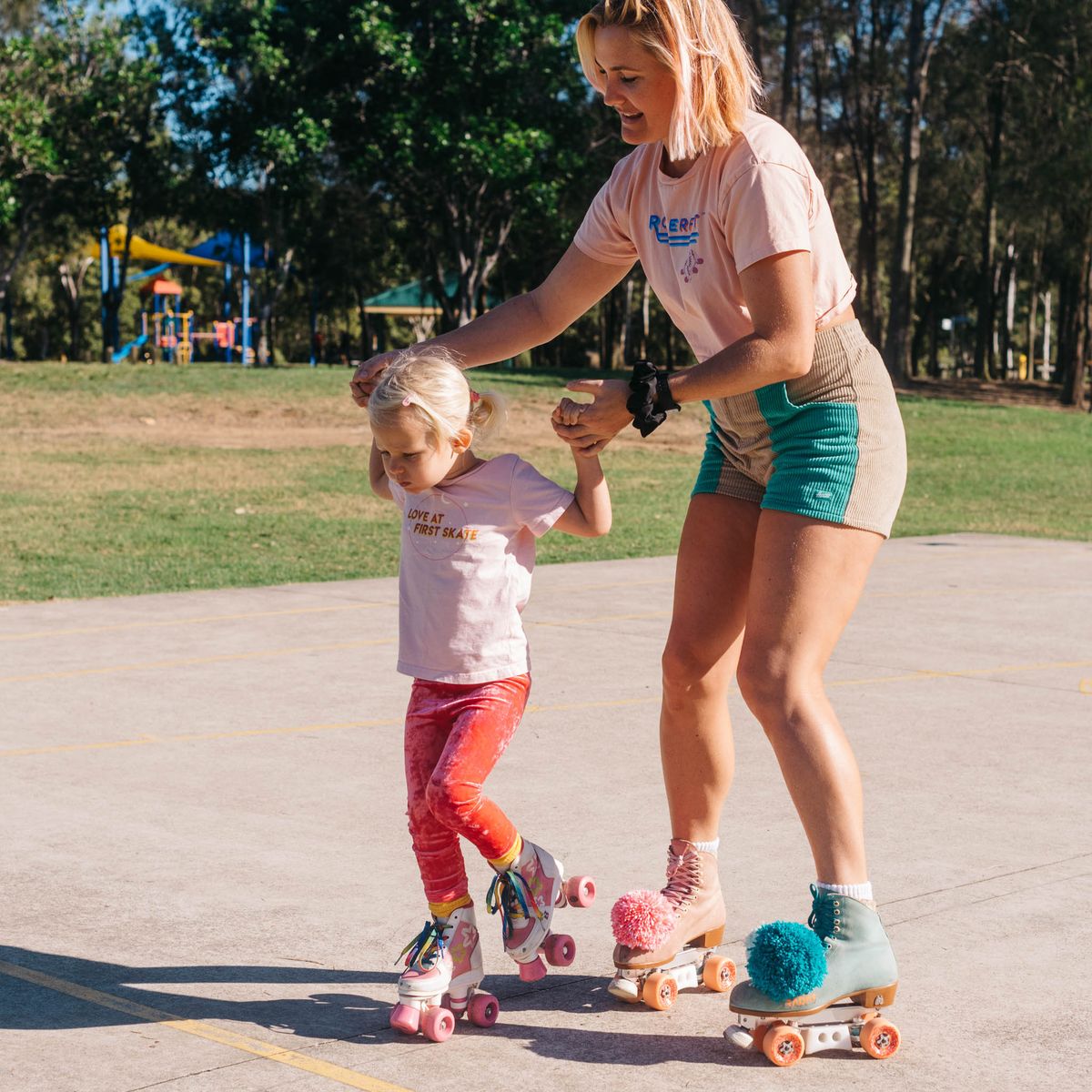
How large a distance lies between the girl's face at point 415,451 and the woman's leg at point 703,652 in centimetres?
58

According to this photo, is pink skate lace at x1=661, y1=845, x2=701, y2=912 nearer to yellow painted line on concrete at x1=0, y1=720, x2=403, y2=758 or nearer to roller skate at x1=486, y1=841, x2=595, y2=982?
roller skate at x1=486, y1=841, x2=595, y2=982

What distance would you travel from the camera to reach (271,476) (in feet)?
64.1

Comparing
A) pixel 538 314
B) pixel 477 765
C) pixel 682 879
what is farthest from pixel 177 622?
pixel 477 765

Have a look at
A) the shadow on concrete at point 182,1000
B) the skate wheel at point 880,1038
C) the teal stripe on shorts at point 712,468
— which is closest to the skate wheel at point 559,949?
the shadow on concrete at point 182,1000

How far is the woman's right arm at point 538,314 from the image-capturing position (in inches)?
155

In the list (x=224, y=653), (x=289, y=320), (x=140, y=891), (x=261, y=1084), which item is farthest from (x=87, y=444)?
(x=289, y=320)

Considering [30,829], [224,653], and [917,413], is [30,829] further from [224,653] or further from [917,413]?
[917,413]

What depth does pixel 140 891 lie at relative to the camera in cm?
443

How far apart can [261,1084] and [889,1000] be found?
1.29 m

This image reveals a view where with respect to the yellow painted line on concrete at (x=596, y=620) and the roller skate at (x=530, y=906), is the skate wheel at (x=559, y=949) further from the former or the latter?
the yellow painted line on concrete at (x=596, y=620)

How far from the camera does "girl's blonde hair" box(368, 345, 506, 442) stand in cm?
349

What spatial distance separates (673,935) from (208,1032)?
1.02m

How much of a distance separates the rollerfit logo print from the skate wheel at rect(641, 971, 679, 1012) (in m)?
1.58

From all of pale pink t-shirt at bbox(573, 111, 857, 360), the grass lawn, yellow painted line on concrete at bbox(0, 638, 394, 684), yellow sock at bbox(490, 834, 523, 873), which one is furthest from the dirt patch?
yellow sock at bbox(490, 834, 523, 873)
